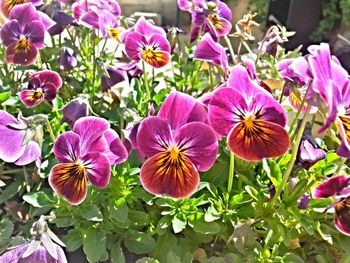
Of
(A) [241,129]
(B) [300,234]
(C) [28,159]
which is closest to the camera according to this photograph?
(A) [241,129]

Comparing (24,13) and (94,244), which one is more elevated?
(24,13)

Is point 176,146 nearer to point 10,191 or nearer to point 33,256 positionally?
point 33,256

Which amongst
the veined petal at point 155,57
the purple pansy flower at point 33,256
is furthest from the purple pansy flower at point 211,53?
the purple pansy flower at point 33,256

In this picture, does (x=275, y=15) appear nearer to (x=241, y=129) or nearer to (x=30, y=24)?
(x=30, y=24)

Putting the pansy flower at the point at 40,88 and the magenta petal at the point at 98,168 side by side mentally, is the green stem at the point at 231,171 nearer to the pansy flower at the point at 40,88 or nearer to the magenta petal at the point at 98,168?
the magenta petal at the point at 98,168

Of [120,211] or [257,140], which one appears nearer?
[257,140]

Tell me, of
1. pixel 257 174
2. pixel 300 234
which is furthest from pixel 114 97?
pixel 300 234

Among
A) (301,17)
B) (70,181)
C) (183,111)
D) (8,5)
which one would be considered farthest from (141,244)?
(301,17)

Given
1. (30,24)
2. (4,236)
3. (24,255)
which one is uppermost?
(30,24)

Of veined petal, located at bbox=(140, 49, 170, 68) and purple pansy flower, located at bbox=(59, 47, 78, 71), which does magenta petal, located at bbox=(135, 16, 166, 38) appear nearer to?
veined petal, located at bbox=(140, 49, 170, 68)
